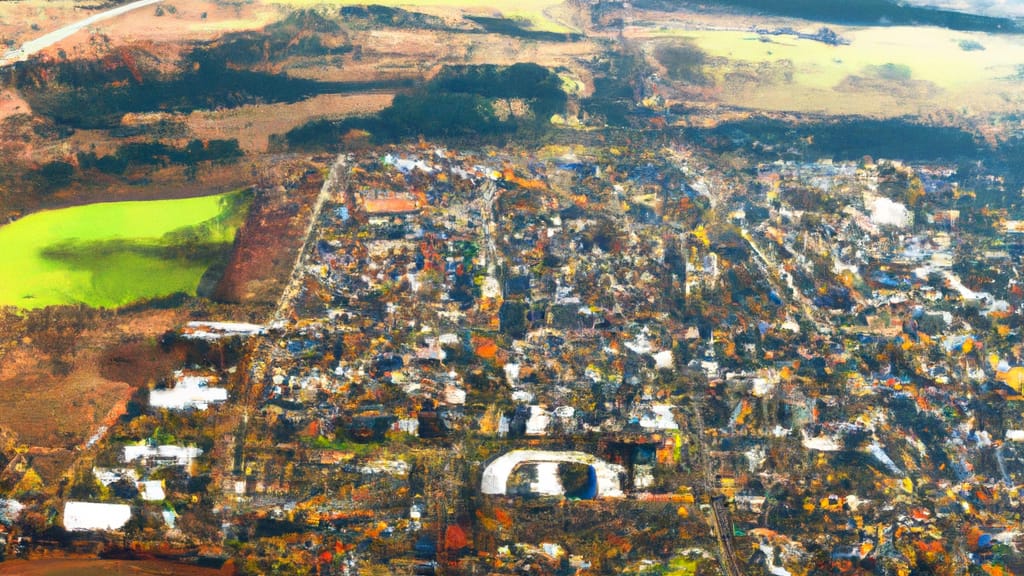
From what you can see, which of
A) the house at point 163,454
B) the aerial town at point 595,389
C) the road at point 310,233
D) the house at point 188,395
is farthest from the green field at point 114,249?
the house at point 163,454

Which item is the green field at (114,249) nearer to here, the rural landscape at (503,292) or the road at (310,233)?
the rural landscape at (503,292)

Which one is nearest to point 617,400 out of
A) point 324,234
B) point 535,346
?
point 535,346

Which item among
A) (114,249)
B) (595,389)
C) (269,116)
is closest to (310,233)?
(269,116)

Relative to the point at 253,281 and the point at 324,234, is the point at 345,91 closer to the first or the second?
the point at 324,234

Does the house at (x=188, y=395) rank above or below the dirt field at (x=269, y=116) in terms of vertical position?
below

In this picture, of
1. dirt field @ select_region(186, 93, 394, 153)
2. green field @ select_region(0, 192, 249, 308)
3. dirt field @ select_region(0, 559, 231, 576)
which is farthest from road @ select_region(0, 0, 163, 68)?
dirt field @ select_region(0, 559, 231, 576)

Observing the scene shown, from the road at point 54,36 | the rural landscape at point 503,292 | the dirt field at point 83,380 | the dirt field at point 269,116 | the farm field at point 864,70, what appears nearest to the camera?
the rural landscape at point 503,292
